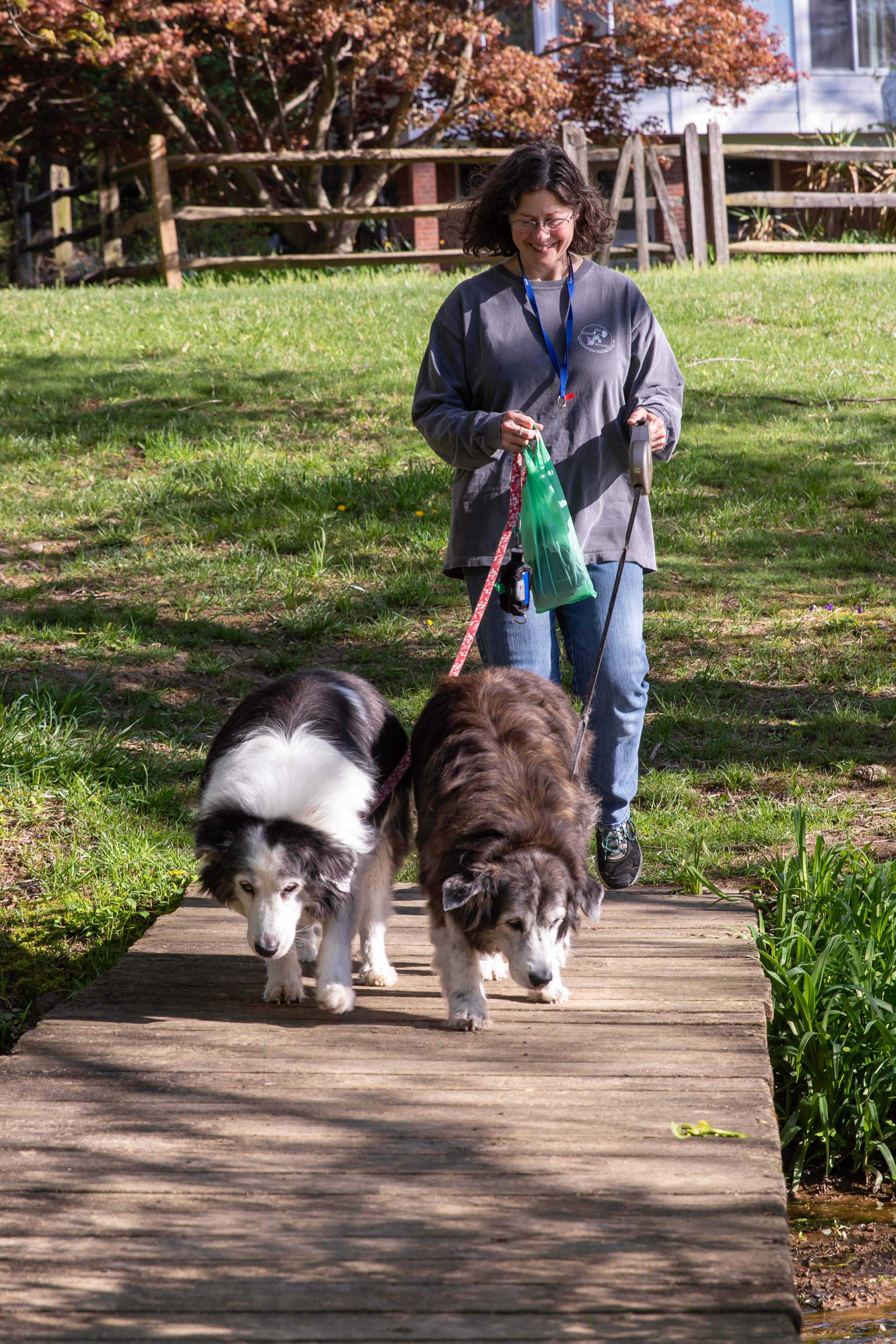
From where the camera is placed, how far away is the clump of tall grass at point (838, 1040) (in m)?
4.09

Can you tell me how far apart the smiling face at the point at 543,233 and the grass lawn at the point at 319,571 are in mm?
2652

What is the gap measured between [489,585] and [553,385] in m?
0.76

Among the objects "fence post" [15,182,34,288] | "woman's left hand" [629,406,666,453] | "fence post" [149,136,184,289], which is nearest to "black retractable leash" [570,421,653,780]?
"woman's left hand" [629,406,666,453]

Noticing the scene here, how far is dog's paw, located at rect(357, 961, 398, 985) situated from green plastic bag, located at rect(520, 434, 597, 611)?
1373mm

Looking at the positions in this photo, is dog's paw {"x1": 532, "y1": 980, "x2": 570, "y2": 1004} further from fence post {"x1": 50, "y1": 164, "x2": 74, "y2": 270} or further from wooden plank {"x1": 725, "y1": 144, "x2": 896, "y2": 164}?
fence post {"x1": 50, "y1": 164, "x2": 74, "y2": 270}

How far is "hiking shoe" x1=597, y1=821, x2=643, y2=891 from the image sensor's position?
4.88 meters

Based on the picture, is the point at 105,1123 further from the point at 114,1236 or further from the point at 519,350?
the point at 519,350

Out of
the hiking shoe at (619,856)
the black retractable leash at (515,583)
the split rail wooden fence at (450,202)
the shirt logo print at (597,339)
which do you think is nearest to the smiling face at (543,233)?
the shirt logo print at (597,339)

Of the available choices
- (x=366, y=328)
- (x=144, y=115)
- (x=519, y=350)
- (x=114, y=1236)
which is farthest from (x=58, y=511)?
(x=144, y=115)

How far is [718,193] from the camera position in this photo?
16.7 metres

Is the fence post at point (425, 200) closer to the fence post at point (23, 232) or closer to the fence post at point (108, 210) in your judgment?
the fence post at point (108, 210)

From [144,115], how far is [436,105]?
16.5ft

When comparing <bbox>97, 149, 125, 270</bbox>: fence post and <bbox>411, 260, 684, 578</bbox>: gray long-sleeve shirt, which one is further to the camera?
<bbox>97, 149, 125, 270</bbox>: fence post

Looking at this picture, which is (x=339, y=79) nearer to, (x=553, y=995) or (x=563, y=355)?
(x=563, y=355)
